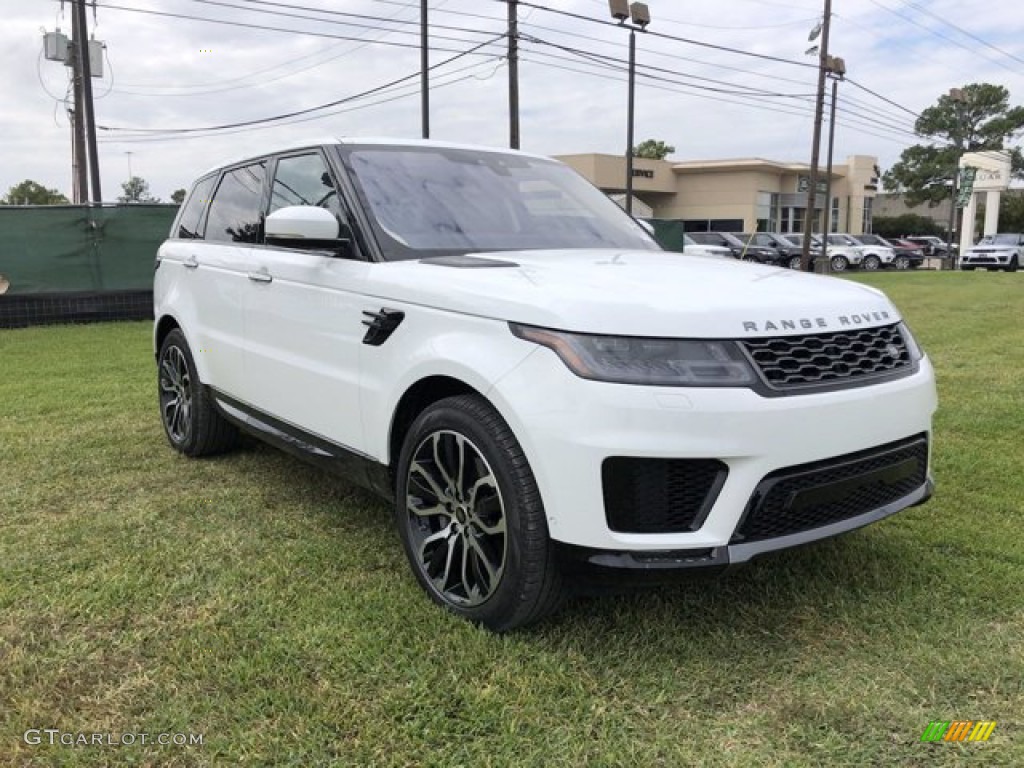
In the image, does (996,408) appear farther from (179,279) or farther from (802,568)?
(179,279)

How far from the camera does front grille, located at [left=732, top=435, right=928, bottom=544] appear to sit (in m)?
2.55

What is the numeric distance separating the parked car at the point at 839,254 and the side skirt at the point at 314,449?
34115 millimetres

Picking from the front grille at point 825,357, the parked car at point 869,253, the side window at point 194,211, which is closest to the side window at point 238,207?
the side window at point 194,211

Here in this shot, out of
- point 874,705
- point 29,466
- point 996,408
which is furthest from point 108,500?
point 996,408

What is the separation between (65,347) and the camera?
32.2 ft

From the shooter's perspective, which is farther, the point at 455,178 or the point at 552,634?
the point at 455,178

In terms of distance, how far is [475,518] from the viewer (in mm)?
2863

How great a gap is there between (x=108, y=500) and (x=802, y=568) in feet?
11.0

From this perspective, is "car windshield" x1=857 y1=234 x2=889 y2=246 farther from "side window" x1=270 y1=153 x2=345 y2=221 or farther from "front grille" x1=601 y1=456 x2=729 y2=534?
"front grille" x1=601 y1=456 x2=729 y2=534

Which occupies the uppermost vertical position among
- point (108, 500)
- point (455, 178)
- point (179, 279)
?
point (455, 178)

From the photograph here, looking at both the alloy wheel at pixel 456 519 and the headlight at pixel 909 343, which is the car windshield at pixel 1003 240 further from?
the alloy wheel at pixel 456 519

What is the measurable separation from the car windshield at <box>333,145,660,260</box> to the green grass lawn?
136 centimetres

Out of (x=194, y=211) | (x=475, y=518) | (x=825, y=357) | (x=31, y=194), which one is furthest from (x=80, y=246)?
(x=31, y=194)

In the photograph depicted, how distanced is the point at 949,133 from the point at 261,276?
85.9m
